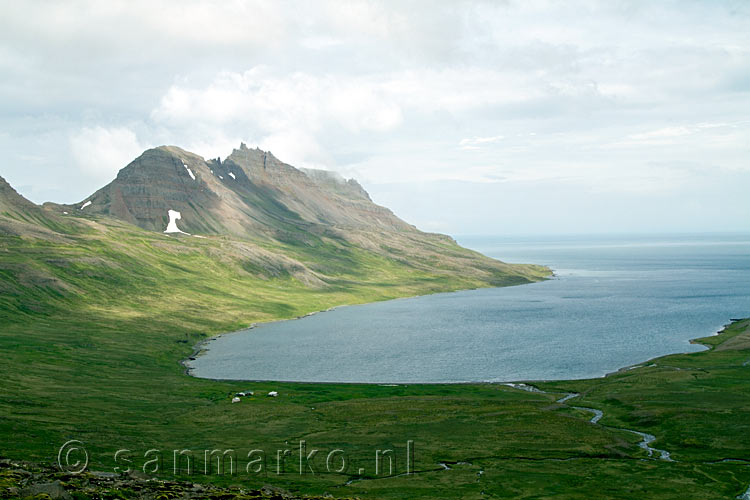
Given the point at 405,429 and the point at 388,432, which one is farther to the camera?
the point at 405,429

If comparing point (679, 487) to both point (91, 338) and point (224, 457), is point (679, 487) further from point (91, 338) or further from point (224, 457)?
point (91, 338)

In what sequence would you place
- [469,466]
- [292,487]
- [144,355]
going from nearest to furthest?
1. [292,487]
2. [469,466]
3. [144,355]

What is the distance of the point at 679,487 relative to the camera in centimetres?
7525

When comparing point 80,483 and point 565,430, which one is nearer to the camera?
point 80,483

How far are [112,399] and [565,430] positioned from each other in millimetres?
85865

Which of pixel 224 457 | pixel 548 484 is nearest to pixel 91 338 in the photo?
pixel 224 457

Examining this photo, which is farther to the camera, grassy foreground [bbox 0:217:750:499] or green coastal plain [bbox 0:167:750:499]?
grassy foreground [bbox 0:217:750:499]

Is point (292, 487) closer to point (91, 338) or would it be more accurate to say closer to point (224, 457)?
point (224, 457)

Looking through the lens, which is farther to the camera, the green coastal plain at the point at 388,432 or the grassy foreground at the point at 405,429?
the grassy foreground at the point at 405,429

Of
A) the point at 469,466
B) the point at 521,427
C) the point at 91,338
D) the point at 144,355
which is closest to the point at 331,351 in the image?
the point at 144,355

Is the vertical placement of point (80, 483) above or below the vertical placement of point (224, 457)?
above

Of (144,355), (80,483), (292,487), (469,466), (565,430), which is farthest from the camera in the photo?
(144,355)

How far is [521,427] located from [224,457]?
47895mm

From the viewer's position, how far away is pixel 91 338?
188m
